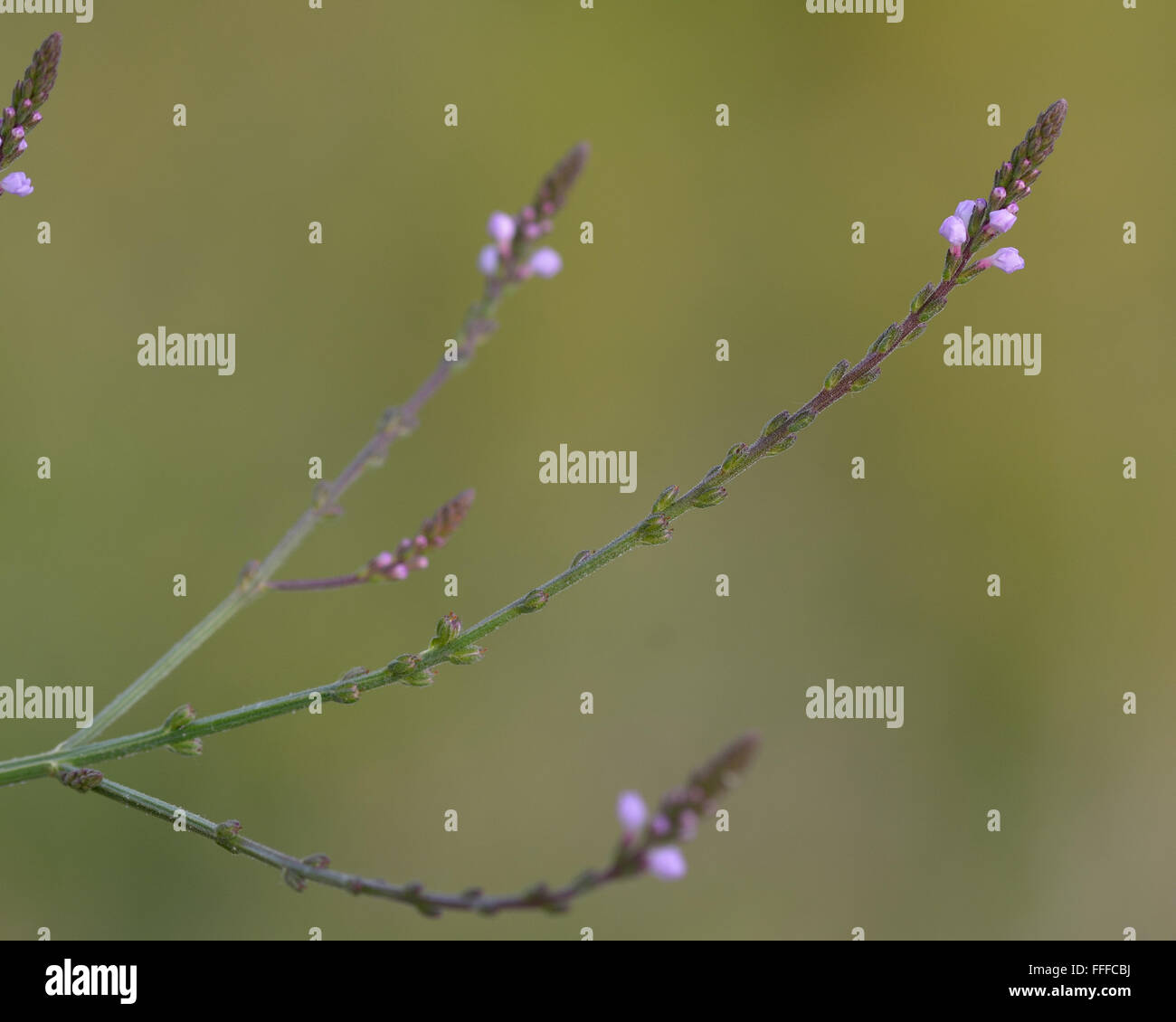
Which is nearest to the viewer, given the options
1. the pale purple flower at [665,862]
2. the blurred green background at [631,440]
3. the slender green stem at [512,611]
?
the pale purple flower at [665,862]

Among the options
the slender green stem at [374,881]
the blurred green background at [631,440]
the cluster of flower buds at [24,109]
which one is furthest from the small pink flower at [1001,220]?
the blurred green background at [631,440]

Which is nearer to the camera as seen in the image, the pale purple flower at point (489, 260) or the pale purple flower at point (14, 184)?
the pale purple flower at point (489, 260)

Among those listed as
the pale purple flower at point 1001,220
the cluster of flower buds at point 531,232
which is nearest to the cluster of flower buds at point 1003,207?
the pale purple flower at point 1001,220

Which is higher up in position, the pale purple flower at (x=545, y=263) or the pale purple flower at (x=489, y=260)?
the pale purple flower at (x=489, y=260)

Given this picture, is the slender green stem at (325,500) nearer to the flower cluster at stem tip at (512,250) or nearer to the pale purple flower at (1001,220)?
the flower cluster at stem tip at (512,250)

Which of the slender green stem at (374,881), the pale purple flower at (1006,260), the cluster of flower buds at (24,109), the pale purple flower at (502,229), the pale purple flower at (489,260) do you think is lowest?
the slender green stem at (374,881)

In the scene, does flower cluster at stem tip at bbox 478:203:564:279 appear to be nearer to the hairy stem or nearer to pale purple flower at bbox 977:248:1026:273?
the hairy stem

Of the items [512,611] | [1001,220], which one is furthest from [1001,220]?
[512,611]

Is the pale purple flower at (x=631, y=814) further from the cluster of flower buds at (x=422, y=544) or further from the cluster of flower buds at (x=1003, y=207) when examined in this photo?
the cluster of flower buds at (x=1003, y=207)

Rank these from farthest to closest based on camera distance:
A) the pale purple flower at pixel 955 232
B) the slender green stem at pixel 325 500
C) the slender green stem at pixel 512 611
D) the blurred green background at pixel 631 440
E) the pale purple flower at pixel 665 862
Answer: the blurred green background at pixel 631 440 → the pale purple flower at pixel 955 232 → the slender green stem at pixel 512 611 → the slender green stem at pixel 325 500 → the pale purple flower at pixel 665 862
